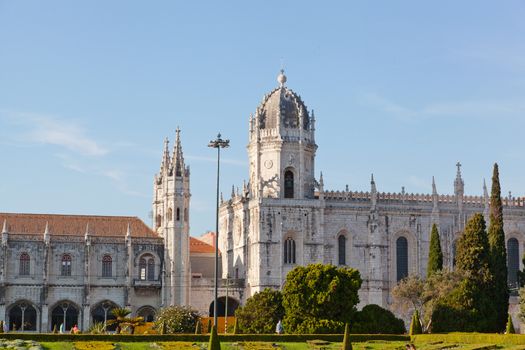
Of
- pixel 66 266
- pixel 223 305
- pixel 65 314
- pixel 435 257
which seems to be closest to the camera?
pixel 435 257

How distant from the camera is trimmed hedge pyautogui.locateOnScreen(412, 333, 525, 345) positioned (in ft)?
183

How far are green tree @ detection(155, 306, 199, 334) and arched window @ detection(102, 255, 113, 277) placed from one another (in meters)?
10.5

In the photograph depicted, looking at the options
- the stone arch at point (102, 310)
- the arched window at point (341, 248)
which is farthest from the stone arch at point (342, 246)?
the stone arch at point (102, 310)

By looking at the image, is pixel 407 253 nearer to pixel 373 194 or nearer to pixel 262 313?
pixel 373 194

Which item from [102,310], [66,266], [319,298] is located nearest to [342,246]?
[102,310]

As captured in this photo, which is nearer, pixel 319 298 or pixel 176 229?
pixel 319 298

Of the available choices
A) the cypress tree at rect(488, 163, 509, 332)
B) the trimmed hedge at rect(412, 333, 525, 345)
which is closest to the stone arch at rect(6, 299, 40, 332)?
the cypress tree at rect(488, 163, 509, 332)

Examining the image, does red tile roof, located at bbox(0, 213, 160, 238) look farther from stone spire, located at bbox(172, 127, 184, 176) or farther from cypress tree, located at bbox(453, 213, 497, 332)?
cypress tree, located at bbox(453, 213, 497, 332)

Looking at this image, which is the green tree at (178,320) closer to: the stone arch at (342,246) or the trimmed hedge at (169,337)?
→ the stone arch at (342,246)

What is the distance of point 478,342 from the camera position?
190 feet

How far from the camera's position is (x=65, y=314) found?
9338 cm

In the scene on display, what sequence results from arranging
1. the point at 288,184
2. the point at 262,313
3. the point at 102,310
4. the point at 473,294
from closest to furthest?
the point at 473,294, the point at 262,313, the point at 102,310, the point at 288,184

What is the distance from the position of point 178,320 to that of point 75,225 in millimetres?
17086

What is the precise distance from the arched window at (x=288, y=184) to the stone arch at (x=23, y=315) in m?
21.8
